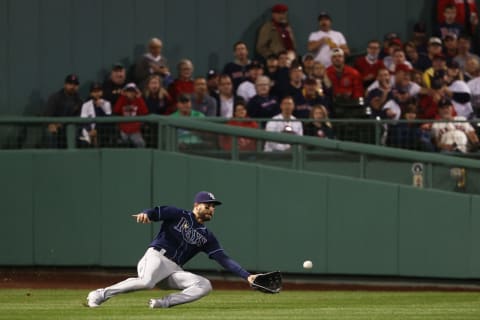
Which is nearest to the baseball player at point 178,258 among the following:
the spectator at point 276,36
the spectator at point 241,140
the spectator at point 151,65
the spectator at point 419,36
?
the spectator at point 241,140

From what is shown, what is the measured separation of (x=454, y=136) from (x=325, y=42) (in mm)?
3245

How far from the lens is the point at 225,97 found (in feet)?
54.5

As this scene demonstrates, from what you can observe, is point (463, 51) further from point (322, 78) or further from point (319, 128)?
point (319, 128)

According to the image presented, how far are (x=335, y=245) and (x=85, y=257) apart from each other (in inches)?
132

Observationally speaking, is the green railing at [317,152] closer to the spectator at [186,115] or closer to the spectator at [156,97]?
the spectator at [186,115]

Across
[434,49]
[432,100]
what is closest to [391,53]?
[434,49]

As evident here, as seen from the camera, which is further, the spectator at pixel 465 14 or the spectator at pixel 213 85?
the spectator at pixel 465 14

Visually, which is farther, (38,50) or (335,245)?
(38,50)

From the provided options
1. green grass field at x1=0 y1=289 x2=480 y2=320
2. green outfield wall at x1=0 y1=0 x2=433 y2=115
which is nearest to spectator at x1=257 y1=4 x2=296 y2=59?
green outfield wall at x1=0 y1=0 x2=433 y2=115

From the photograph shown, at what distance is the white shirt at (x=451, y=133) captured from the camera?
15.3 m

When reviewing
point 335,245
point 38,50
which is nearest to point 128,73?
point 38,50

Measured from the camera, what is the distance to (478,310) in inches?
464

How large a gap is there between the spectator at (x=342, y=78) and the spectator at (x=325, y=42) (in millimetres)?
741

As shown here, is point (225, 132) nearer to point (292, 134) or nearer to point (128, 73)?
point (292, 134)
